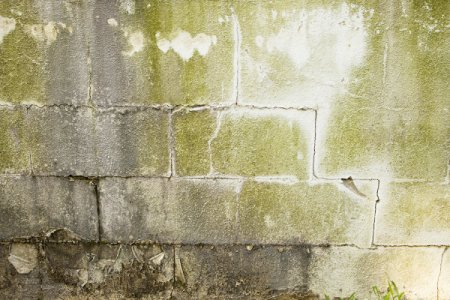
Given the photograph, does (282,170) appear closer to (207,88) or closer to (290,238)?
(290,238)

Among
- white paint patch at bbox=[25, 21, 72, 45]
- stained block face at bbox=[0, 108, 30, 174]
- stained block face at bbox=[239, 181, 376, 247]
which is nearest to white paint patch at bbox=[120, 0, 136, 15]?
white paint patch at bbox=[25, 21, 72, 45]

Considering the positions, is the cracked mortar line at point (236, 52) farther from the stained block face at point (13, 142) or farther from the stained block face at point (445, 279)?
the stained block face at point (445, 279)

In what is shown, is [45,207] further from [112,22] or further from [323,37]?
[323,37]

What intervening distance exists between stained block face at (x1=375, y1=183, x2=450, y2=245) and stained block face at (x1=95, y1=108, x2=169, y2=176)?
1.49m

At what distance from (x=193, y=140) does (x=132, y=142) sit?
0.39 metres

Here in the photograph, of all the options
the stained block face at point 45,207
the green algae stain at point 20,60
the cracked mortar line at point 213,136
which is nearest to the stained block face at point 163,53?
the cracked mortar line at point 213,136

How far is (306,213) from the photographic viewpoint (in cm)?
275

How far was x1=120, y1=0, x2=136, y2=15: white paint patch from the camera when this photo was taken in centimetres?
244

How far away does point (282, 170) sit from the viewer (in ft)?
8.78

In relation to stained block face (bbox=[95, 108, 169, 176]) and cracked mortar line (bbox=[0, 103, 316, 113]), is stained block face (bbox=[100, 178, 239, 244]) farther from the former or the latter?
cracked mortar line (bbox=[0, 103, 316, 113])

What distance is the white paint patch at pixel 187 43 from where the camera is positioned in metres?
2.49

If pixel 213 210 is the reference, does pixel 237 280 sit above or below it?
below

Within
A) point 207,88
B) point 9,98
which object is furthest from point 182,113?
point 9,98

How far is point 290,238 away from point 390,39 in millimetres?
1424
